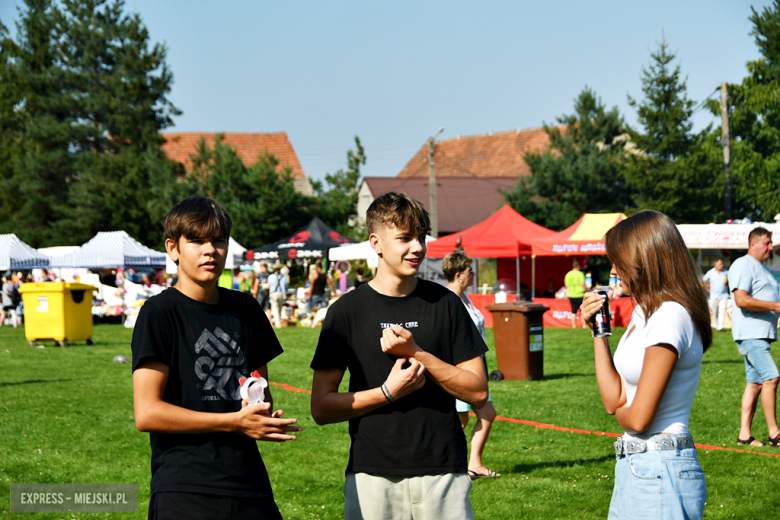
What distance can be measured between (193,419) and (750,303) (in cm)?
600

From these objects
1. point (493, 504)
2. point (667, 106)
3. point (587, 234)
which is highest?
point (667, 106)

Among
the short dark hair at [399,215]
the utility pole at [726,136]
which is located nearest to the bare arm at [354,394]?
the short dark hair at [399,215]

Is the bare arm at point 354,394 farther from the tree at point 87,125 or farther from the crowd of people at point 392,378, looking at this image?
the tree at point 87,125

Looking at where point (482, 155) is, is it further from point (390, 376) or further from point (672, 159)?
point (390, 376)

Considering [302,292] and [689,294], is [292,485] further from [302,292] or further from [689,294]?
[302,292]

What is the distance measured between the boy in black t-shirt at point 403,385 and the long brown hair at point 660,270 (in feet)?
2.15

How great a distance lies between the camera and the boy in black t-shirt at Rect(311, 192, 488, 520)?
2889 millimetres

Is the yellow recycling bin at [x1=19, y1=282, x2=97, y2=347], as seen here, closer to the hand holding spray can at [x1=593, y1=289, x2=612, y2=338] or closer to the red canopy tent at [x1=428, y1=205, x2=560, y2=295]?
the red canopy tent at [x1=428, y1=205, x2=560, y2=295]

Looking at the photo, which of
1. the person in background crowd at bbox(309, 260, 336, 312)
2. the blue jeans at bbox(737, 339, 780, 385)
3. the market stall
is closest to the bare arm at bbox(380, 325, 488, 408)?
the blue jeans at bbox(737, 339, 780, 385)

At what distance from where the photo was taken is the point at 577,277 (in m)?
21.4

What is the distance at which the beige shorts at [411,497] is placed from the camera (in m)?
2.89

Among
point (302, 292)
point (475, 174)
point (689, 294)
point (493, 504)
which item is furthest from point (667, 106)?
point (689, 294)

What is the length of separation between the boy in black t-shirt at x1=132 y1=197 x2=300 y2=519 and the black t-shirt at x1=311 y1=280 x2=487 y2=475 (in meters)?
0.31

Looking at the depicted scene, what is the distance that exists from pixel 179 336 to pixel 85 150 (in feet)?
161
